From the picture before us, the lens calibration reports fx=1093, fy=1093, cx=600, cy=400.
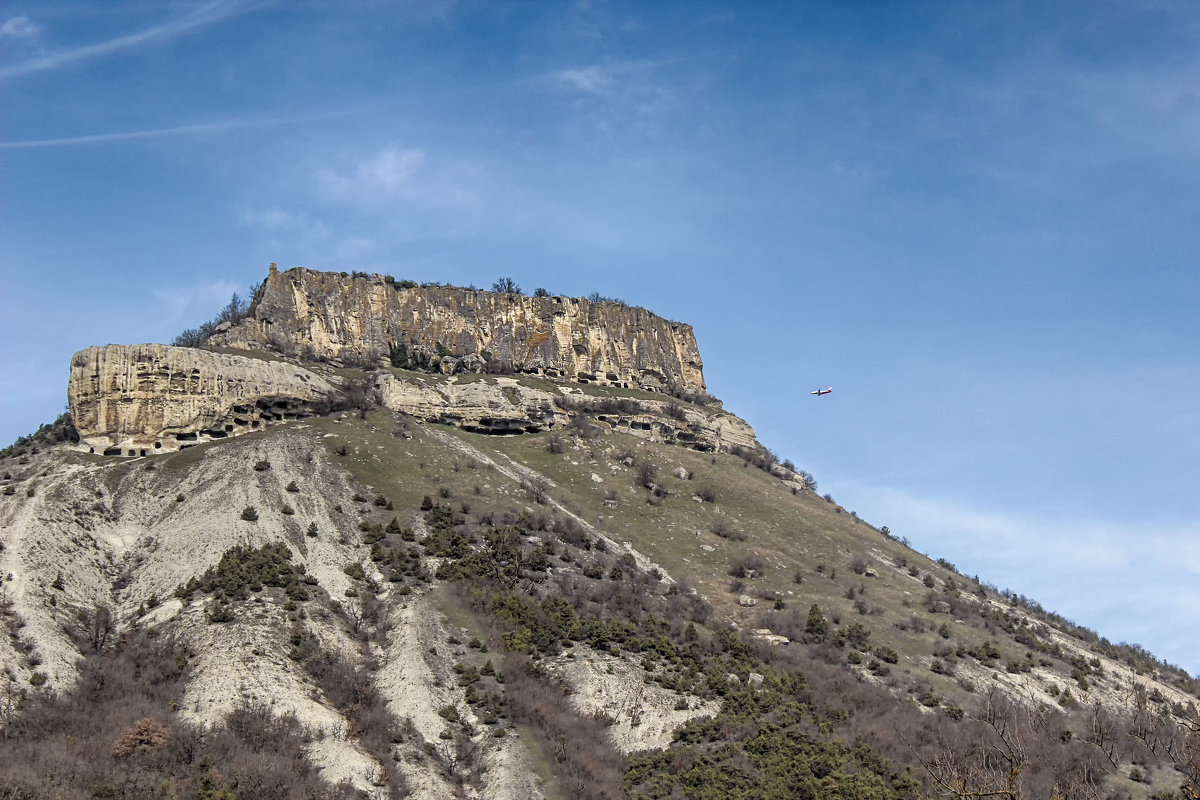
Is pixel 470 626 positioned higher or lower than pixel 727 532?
lower

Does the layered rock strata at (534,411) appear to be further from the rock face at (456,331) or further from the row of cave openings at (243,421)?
the row of cave openings at (243,421)

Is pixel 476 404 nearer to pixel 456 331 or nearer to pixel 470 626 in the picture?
pixel 456 331

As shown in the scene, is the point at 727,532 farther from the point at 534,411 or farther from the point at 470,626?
the point at 470,626

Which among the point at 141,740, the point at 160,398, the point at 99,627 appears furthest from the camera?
the point at 160,398

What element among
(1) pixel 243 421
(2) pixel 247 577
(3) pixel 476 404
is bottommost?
(2) pixel 247 577

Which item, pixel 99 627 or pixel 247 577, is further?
pixel 247 577

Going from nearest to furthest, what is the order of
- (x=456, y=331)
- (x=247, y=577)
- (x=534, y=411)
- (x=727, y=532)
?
(x=247, y=577)
(x=727, y=532)
(x=534, y=411)
(x=456, y=331)

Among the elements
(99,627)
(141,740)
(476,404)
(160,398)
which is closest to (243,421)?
(160,398)
